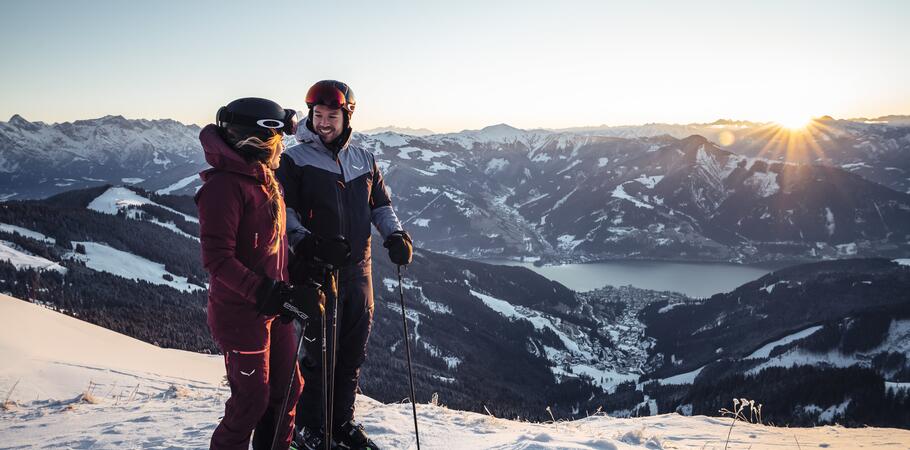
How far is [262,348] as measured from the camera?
13.1ft

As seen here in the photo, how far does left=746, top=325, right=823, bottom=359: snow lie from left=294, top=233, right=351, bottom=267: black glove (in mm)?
129464

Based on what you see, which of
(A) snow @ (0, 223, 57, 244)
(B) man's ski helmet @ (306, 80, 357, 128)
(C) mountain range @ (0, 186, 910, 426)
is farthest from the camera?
(A) snow @ (0, 223, 57, 244)

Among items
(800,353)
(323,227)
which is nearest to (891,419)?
(800,353)

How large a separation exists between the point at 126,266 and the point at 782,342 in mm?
144340

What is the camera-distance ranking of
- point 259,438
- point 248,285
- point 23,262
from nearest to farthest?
point 248,285 < point 259,438 < point 23,262

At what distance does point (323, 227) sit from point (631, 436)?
4.54m

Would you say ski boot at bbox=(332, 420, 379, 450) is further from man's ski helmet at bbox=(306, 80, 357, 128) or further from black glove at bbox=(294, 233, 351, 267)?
man's ski helmet at bbox=(306, 80, 357, 128)

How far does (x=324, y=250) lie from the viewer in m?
4.20

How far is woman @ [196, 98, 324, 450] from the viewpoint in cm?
370

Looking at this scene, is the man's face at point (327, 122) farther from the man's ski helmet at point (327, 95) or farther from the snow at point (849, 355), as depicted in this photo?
the snow at point (849, 355)

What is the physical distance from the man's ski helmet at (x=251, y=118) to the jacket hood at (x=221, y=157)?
0.12 m

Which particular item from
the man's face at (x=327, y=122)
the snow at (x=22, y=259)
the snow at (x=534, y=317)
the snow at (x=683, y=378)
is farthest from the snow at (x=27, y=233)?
the snow at (x=683, y=378)

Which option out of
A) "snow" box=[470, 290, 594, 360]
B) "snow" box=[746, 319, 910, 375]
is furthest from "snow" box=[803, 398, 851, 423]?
Result: "snow" box=[470, 290, 594, 360]

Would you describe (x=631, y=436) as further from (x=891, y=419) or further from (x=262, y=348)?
(x=891, y=419)
